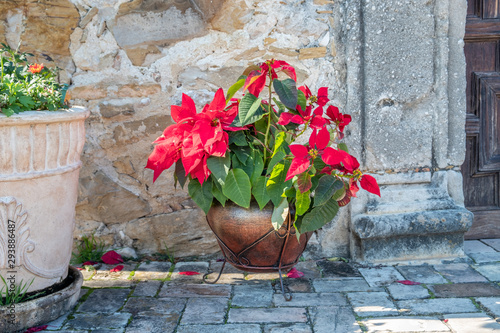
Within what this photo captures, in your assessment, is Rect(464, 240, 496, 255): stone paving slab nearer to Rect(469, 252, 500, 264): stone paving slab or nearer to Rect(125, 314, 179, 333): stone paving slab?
Rect(469, 252, 500, 264): stone paving slab

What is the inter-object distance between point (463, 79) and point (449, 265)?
100 centimetres

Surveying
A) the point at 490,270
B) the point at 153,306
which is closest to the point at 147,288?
the point at 153,306

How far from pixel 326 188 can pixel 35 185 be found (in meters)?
1.13

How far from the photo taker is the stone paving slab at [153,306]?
215 cm

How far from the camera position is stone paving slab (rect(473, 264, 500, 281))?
8.12 feet

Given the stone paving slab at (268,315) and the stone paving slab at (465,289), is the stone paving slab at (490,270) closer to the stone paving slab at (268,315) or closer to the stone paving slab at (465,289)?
the stone paving slab at (465,289)

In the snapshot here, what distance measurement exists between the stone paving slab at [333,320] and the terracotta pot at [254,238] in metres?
0.24

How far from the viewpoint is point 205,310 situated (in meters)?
2.17

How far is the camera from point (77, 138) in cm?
211

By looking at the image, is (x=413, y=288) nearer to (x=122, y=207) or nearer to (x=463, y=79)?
(x=463, y=79)

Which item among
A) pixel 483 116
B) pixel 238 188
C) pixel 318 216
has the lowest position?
pixel 318 216

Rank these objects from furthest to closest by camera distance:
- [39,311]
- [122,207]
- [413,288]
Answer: [122,207] → [413,288] → [39,311]

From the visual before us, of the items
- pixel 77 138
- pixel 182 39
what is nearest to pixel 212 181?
pixel 77 138

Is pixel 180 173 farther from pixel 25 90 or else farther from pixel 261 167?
pixel 25 90
